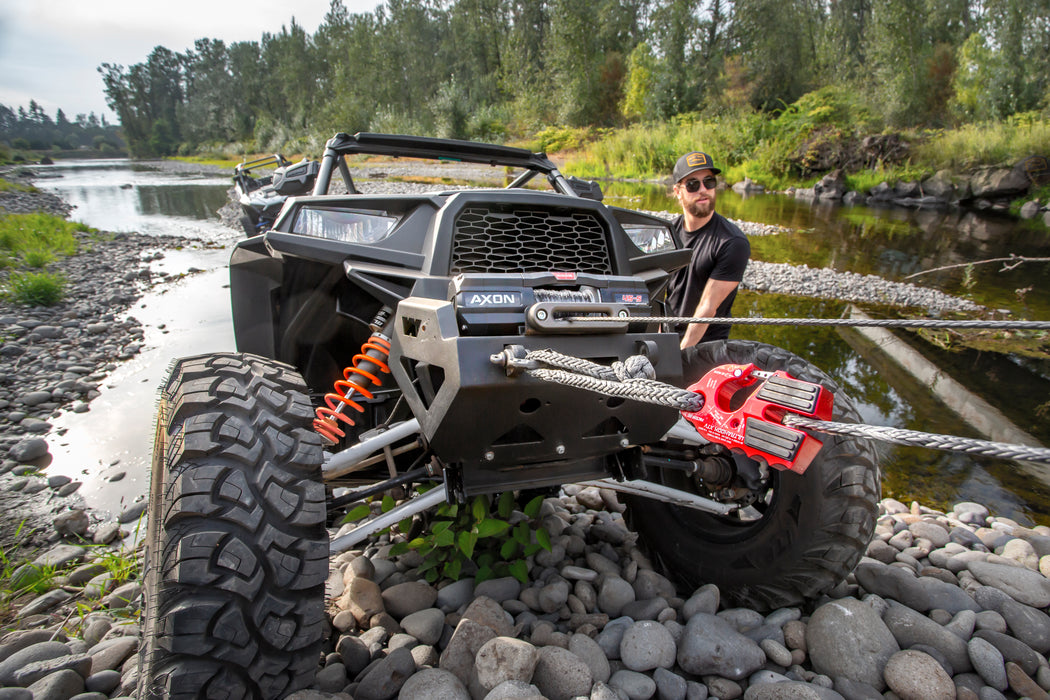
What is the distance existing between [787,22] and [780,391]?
156ft

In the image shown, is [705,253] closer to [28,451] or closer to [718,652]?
[718,652]

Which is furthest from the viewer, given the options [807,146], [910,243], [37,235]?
[807,146]

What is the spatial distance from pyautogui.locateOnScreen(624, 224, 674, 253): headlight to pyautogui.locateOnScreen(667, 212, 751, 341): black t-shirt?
901mm

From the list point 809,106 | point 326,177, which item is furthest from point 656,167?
point 326,177

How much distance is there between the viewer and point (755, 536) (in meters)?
2.30

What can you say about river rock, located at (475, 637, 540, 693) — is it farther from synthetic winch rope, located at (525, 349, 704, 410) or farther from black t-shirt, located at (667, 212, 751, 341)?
black t-shirt, located at (667, 212, 751, 341)

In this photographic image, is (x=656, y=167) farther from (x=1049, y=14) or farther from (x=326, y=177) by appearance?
(x=326, y=177)

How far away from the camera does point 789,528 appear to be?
2172 millimetres

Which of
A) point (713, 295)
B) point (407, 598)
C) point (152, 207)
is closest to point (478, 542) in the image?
point (407, 598)

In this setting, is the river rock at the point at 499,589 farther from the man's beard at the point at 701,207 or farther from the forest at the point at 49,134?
the forest at the point at 49,134

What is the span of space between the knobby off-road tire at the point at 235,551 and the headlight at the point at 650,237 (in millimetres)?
1576

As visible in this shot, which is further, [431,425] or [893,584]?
[893,584]

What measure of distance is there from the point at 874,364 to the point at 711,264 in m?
3.19

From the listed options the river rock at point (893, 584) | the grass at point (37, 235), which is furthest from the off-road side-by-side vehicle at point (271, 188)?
the grass at point (37, 235)
